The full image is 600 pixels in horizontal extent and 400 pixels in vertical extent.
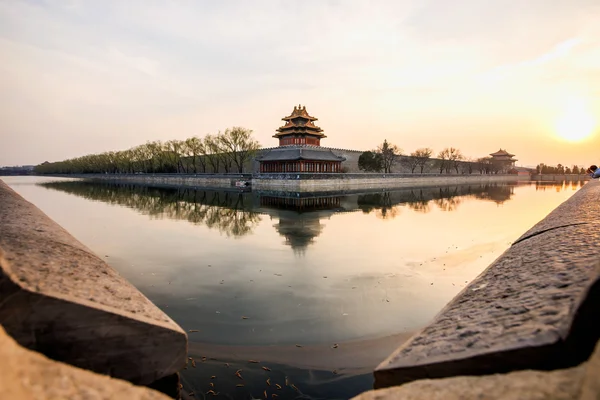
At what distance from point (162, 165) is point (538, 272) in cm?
6592

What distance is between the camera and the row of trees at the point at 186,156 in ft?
162

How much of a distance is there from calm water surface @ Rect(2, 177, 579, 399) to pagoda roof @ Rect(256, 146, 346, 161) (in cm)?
2664

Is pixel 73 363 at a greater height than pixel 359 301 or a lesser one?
greater

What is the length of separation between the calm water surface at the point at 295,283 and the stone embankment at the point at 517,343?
52.9 inches

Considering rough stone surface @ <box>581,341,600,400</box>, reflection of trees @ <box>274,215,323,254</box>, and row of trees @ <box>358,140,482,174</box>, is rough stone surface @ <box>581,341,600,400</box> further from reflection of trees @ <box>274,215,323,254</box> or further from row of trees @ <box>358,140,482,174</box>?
row of trees @ <box>358,140,482,174</box>

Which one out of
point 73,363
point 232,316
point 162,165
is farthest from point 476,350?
point 162,165

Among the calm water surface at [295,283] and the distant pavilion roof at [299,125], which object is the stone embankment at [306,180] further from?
the calm water surface at [295,283]

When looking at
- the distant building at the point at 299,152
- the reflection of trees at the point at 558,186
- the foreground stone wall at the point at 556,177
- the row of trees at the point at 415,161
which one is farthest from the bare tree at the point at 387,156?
the foreground stone wall at the point at 556,177

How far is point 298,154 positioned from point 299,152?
14.5 inches

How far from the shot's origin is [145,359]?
281 centimetres

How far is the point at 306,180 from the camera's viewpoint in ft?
114

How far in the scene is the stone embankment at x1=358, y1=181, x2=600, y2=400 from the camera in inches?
73.1

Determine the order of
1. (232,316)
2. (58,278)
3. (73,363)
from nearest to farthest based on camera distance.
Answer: (73,363) < (58,278) < (232,316)

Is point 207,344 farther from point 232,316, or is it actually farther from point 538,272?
point 538,272
